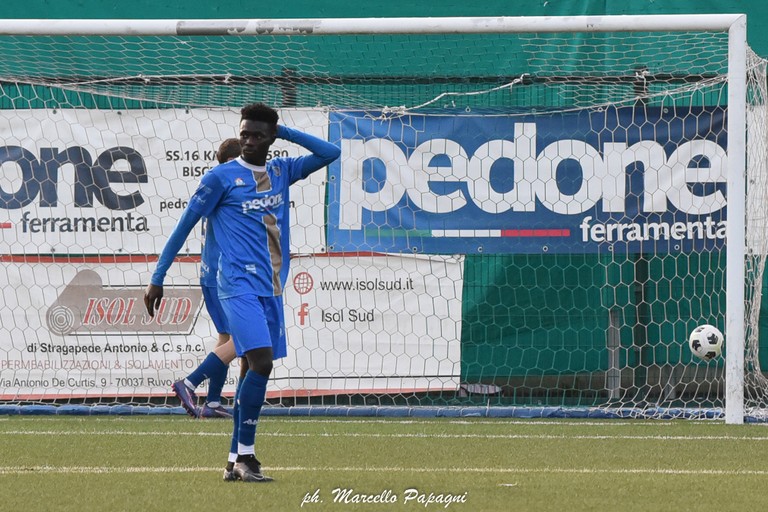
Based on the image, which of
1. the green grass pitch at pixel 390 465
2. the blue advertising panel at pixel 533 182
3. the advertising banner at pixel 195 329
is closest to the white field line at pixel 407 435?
the green grass pitch at pixel 390 465

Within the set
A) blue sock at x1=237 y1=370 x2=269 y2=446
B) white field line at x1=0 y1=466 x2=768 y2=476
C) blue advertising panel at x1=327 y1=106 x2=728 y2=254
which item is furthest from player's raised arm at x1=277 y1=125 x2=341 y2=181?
blue advertising panel at x1=327 y1=106 x2=728 y2=254

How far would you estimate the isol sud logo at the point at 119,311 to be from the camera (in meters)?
9.32

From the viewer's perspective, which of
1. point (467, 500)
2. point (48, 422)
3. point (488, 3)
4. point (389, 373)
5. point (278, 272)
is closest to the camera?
point (467, 500)

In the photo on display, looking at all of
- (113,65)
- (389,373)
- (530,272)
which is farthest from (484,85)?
(113,65)

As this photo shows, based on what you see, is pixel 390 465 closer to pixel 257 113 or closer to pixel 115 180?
pixel 257 113

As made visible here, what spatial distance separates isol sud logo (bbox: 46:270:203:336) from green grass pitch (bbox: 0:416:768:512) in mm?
854

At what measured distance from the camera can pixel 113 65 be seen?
10312 millimetres

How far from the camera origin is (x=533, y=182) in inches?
362

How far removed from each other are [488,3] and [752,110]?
247 cm

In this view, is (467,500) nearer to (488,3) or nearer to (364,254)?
(364,254)

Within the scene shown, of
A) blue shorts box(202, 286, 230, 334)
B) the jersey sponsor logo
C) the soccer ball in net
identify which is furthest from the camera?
the soccer ball in net

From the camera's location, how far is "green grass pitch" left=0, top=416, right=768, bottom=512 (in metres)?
4.89

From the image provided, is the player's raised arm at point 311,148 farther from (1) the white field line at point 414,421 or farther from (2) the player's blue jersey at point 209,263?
(1) the white field line at point 414,421

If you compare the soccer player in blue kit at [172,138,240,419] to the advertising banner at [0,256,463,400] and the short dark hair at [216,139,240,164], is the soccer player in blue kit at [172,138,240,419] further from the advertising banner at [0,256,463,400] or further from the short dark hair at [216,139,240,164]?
the advertising banner at [0,256,463,400]
